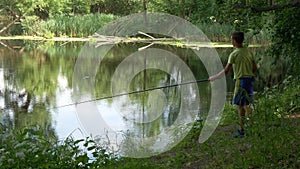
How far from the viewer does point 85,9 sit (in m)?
33.8

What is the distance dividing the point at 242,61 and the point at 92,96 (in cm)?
652

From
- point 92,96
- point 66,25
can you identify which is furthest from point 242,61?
point 66,25

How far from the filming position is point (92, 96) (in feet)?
34.7

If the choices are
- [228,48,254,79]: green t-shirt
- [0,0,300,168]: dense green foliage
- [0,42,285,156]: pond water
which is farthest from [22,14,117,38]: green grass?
[228,48,254,79]: green t-shirt

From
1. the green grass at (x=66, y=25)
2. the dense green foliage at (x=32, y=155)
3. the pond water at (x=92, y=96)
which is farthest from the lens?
the green grass at (x=66, y=25)

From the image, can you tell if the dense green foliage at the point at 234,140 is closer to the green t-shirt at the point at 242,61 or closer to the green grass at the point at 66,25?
the green t-shirt at the point at 242,61

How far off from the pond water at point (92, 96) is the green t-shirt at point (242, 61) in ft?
6.09

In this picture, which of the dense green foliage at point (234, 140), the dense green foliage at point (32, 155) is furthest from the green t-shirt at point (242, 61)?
the dense green foliage at point (32, 155)

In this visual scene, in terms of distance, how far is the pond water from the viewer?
7.68 m

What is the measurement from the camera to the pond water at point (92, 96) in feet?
25.2

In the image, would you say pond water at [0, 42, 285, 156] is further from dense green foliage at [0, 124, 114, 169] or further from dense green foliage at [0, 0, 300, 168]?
dense green foliage at [0, 124, 114, 169]

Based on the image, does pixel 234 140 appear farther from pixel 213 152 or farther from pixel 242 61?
pixel 242 61

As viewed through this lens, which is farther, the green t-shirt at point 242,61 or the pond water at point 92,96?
the pond water at point 92,96

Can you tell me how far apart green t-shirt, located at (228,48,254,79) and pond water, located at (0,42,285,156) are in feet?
6.09
